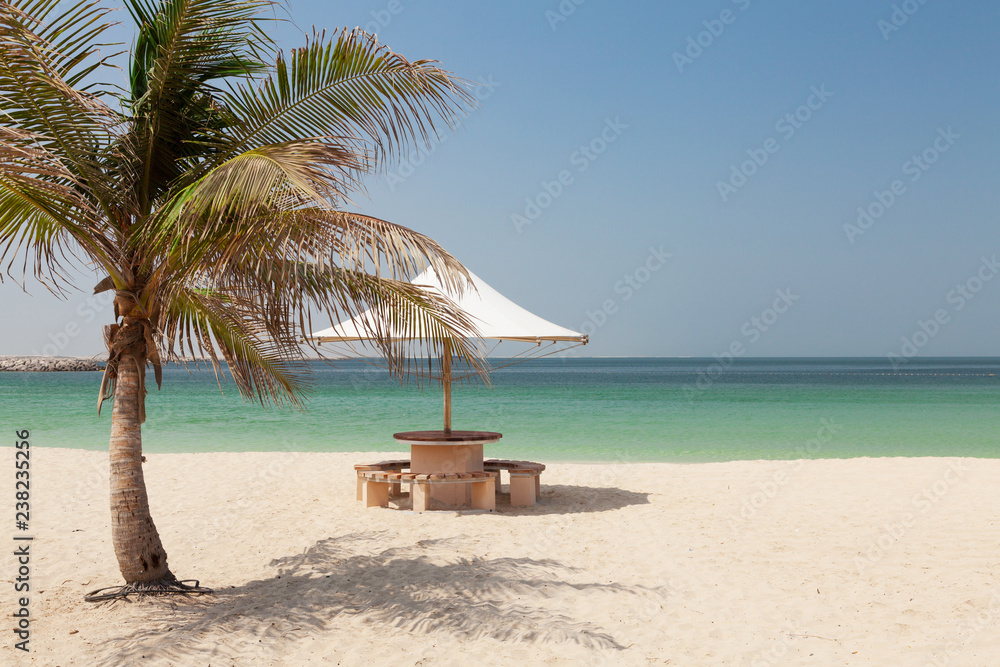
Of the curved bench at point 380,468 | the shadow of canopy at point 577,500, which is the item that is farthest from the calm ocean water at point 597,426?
the shadow of canopy at point 577,500

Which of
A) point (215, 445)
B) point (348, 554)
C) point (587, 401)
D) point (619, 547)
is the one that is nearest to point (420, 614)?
point (348, 554)

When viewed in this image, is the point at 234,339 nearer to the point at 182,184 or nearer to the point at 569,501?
the point at 182,184

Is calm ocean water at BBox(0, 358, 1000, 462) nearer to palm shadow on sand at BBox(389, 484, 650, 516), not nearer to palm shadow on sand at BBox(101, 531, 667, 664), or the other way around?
palm shadow on sand at BBox(389, 484, 650, 516)

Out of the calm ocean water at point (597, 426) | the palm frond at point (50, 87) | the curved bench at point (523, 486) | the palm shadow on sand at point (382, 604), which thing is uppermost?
the palm frond at point (50, 87)

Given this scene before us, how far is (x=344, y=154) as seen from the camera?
402cm

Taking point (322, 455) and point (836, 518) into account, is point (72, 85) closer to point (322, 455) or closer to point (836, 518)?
point (836, 518)

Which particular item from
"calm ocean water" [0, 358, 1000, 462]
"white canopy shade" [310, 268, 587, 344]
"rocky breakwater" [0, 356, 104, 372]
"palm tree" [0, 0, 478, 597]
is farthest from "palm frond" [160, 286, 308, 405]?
"rocky breakwater" [0, 356, 104, 372]

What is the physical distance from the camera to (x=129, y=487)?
427 cm

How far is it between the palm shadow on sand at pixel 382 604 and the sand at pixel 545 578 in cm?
2

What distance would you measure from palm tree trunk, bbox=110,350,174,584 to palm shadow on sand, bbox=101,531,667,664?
0.29 m

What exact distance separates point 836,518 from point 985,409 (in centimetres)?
2254

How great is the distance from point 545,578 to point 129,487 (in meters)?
2.83

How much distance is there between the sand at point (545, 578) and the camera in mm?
3803

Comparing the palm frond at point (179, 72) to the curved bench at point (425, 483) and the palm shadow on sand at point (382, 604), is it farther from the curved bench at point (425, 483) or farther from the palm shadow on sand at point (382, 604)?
the curved bench at point (425, 483)
